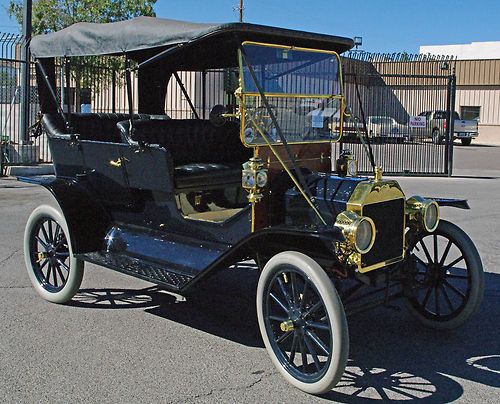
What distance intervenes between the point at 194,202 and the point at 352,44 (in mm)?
1686

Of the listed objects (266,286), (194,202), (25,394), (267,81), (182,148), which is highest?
(267,81)

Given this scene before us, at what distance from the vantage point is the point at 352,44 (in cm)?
505

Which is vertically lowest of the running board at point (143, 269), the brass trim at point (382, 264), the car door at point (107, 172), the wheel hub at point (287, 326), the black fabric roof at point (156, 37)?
the wheel hub at point (287, 326)

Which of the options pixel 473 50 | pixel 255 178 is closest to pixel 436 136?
pixel 255 178

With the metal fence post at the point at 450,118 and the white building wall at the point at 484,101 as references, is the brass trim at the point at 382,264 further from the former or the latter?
the white building wall at the point at 484,101

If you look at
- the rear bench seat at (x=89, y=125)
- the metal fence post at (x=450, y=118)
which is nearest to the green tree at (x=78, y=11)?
the metal fence post at (x=450, y=118)

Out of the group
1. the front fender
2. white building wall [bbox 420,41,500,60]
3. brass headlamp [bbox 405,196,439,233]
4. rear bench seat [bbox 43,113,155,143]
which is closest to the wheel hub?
brass headlamp [bbox 405,196,439,233]

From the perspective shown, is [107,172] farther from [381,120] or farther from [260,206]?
[381,120]

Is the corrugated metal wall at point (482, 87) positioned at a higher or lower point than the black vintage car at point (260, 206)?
higher

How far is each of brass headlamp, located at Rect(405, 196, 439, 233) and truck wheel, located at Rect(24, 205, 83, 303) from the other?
8.26 feet

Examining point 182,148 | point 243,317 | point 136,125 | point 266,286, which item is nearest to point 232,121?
point 182,148

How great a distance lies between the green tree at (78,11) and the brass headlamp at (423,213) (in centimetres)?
1865

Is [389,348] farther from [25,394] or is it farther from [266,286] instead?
[25,394]

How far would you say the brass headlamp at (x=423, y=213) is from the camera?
4.42 meters
